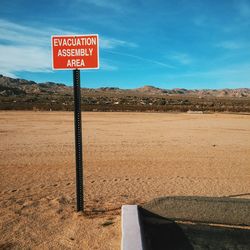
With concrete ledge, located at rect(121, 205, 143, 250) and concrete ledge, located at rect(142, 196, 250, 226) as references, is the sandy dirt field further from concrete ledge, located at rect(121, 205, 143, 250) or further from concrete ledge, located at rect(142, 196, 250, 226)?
concrete ledge, located at rect(142, 196, 250, 226)

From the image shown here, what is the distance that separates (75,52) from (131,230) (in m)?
2.53

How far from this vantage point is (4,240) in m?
4.38

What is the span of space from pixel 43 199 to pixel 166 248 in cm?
260

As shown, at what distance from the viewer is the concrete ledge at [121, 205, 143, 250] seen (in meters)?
3.74

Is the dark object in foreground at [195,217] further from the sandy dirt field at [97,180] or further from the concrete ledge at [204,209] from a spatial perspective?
the sandy dirt field at [97,180]

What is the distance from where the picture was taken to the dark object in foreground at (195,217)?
479 centimetres

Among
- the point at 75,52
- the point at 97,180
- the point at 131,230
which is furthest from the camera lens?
the point at 97,180

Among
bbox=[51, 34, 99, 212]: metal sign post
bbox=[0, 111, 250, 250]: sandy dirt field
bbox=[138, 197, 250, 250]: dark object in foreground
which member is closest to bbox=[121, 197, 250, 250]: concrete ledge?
bbox=[138, 197, 250, 250]: dark object in foreground

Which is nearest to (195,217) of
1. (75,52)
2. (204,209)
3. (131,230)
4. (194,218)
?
(194,218)

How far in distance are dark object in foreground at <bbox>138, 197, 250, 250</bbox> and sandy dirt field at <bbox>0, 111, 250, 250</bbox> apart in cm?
55

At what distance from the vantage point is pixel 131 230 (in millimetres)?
4113

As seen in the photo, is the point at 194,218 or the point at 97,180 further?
the point at 97,180

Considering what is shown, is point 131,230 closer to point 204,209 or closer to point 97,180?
point 204,209

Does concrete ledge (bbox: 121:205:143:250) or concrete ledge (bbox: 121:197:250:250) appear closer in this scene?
concrete ledge (bbox: 121:205:143:250)
